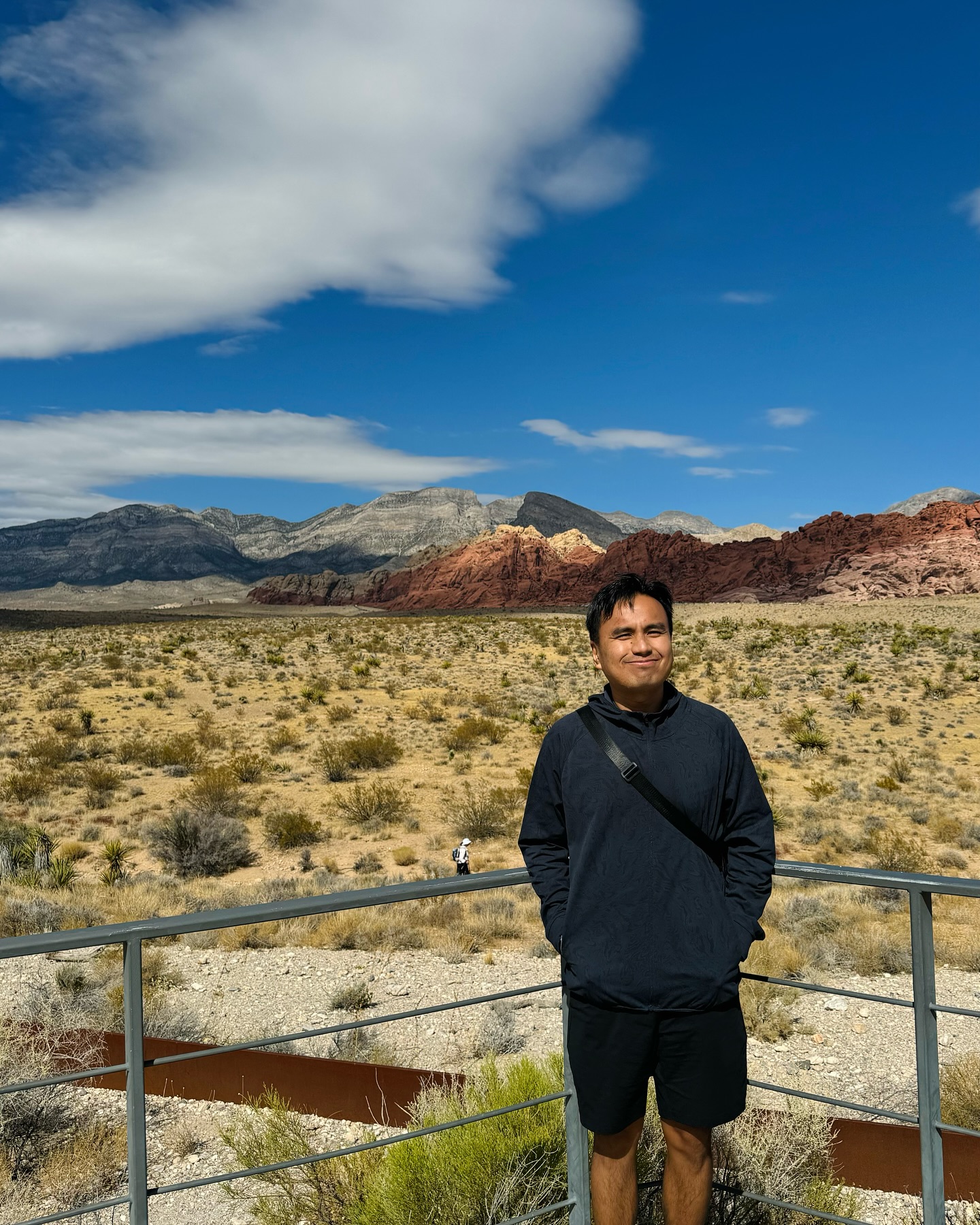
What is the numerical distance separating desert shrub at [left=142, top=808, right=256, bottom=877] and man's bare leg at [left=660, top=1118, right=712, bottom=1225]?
10.3 m

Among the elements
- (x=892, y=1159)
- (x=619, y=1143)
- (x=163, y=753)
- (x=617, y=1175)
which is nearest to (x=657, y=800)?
(x=619, y=1143)

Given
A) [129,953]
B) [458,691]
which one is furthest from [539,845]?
[458,691]

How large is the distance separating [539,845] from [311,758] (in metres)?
16.2

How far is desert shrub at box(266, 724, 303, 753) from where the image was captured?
18766mm

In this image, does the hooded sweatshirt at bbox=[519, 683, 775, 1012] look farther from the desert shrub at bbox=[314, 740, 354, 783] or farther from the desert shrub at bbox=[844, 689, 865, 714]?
the desert shrub at bbox=[844, 689, 865, 714]

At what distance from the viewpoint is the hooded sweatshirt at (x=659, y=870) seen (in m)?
2.23

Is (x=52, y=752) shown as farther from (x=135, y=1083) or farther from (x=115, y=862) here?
(x=135, y=1083)

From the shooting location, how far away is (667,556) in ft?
395

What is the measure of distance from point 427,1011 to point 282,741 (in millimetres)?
17192

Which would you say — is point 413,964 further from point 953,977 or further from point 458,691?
point 458,691

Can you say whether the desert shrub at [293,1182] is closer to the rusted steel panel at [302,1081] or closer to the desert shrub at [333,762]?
the rusted steel panel at [302,1081]

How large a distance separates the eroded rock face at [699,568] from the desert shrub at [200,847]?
249 feet

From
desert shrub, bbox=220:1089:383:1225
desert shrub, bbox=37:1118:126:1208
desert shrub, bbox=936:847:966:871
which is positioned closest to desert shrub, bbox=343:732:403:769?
desert shrub, bbox=936:847:966:871

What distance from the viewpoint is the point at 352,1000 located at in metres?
6.75
